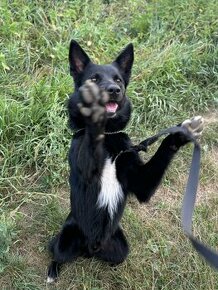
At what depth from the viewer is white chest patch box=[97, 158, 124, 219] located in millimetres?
3057

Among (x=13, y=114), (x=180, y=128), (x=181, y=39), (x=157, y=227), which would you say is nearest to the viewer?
(x=180, y=128)

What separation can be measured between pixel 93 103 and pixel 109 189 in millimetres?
859

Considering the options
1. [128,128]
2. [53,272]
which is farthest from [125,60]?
[53,272]

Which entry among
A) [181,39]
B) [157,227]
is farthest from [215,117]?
[157,227]

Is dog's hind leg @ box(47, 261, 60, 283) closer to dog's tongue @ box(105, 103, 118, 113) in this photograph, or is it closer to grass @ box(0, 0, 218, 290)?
grass @ box(0, 0, 218, 290)

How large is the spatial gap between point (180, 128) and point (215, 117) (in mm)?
2032

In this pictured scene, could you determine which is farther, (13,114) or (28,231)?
(13,114)

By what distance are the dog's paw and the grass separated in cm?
137

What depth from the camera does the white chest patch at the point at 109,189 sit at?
3.06 meters

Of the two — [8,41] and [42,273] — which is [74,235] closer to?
[42,273]

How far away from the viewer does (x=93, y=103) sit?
2.36m

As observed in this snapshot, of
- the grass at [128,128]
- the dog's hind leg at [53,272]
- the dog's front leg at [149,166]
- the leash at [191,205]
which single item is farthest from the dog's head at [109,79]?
the dog's hind leg at [53,272]

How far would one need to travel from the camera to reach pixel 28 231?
370 centimetres

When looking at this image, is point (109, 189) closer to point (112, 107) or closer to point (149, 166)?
point (149, 166)
